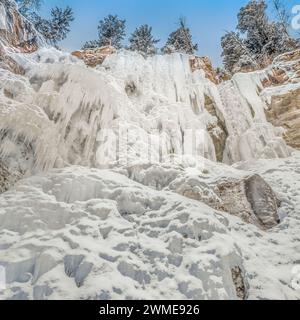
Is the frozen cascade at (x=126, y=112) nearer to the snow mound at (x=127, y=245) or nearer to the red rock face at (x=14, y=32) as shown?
the snow mound at (x=127, y=245)

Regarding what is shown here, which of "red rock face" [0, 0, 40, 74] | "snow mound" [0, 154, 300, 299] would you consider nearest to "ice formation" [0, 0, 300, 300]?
"snow mound" [0, 154, 300, 299]

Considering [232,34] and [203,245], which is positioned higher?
[232,34]

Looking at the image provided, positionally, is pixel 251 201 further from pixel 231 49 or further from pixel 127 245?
pixel 231 49

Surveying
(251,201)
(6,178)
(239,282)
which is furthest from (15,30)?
(239,282)

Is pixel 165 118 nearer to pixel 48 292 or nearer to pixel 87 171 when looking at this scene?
pixel 87 171

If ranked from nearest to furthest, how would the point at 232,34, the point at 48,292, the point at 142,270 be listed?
the point at 48,292, the point at 142,270, the point at 232,34

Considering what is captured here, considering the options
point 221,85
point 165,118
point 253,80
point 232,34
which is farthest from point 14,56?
point 232,34

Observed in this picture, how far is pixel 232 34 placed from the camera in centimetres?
2167

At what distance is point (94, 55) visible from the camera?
15094 mm

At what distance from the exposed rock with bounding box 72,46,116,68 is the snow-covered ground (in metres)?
1.73

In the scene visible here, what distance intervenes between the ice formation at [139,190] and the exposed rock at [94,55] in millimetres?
1926

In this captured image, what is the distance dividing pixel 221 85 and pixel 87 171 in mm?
8131

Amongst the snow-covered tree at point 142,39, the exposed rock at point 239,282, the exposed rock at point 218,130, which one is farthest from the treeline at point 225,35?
the exposed rock at point 239,282

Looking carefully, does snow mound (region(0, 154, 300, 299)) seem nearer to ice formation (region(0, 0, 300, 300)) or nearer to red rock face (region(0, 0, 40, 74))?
ice formation (region(0, 0, 300, 300))
